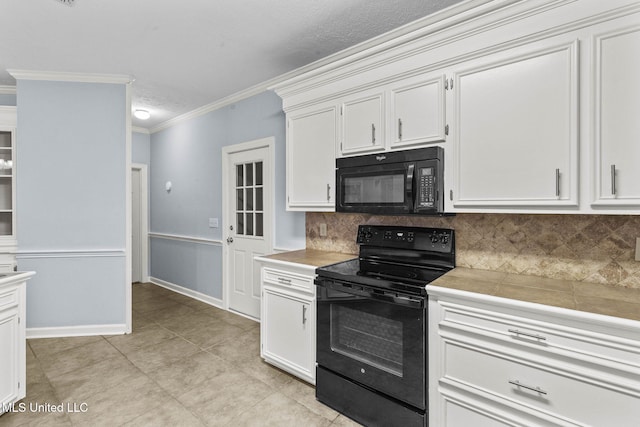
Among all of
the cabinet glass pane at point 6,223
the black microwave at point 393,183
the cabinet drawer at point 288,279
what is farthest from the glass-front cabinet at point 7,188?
the black microwave at point 393,183

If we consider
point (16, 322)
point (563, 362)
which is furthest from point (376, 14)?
point (16, 322)

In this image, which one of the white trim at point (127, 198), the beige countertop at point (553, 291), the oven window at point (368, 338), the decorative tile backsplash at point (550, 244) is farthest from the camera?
the white trim at point (127, 198)

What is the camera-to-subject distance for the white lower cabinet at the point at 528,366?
1.30 metres

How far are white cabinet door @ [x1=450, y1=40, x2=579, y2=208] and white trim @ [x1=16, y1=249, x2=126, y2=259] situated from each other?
336 centimetres

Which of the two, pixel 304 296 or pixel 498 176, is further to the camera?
pixel 304 296

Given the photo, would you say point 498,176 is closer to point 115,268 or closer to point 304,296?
point 304,296

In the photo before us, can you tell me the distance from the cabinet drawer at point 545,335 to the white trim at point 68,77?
3.66 m

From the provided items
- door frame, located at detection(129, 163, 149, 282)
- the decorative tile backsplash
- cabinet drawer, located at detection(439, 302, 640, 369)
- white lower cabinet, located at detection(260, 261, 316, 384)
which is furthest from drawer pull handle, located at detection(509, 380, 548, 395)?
door frame, located at detection(129, 163, 149, 282)

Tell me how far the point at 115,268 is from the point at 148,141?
2768 millimetres

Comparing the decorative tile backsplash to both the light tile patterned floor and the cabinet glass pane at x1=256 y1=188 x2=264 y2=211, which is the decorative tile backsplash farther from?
the cabinet glass pane at x1=256 y1=188 x2=264 y2=211

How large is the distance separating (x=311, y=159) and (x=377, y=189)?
70 cm

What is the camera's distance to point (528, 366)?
1.48 metres

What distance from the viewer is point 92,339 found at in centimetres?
325

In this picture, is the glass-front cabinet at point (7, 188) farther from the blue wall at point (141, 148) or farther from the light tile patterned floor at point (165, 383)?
the blue wall at point (141, 148)
